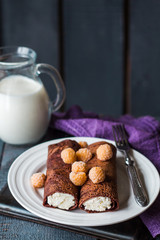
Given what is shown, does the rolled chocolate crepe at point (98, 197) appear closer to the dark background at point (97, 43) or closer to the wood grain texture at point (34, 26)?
the wood grain texture at point (34, 26)

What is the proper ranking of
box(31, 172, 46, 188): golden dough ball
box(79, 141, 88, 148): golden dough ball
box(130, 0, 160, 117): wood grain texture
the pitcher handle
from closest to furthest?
box(31, 172, 46, 188): golden dough ball
box(79, 141, 88, 148): golden dough ball
the pitcher handle
box(130, 0, 160, 117): wood grain texture

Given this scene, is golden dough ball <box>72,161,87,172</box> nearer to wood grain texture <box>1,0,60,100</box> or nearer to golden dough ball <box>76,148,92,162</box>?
golden dough ball <box>76,148,92,162</box>

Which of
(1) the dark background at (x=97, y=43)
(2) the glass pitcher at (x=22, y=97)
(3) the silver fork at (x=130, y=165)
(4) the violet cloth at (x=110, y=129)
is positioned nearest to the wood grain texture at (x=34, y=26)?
(1) the dark background at (x=97, y=43)

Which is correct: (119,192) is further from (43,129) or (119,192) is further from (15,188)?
(43,129)

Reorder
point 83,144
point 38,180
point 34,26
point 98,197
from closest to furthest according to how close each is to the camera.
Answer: point 98,197 < point 38,180 < point 83,144 < point 34,26

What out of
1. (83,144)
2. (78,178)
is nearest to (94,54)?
(83,144)

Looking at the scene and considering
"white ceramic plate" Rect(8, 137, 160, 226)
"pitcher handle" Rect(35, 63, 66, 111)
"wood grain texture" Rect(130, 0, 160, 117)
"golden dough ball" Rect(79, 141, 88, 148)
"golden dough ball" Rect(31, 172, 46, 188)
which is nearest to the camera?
"white ceramic plate" Rect(8, 137, 160, 226)

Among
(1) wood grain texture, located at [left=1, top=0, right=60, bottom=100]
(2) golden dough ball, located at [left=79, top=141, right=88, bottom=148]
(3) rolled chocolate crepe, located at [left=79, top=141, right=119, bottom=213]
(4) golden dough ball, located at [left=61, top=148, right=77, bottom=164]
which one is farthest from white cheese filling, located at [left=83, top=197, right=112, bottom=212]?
→ (1) wood grain texture, located at [left=1, top=0, right=60, bottom=100]

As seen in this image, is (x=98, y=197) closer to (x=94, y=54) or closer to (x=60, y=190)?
(x=60, y=190)
